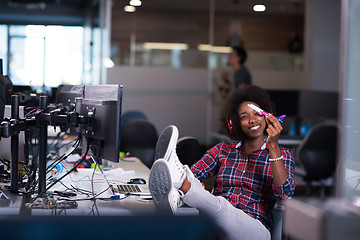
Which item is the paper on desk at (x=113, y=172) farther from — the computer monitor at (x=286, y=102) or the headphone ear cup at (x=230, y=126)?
the computer monitor at (x=286, y=102)

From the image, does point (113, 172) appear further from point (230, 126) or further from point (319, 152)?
point (319, 152)

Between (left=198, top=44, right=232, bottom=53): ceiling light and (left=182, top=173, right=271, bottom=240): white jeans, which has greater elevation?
(left=198, top=44, right=232, bottom=53): ceiling light

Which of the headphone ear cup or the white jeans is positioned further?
the headphone ear cup

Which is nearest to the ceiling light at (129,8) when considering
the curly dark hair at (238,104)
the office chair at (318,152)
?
the office chair at (318,152)

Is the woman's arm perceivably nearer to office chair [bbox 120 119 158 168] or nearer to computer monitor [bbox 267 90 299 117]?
office chair [bbox 120 119 158 168]

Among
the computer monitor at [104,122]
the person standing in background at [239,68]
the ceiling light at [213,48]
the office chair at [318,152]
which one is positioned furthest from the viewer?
the ceiling light at [213,48]

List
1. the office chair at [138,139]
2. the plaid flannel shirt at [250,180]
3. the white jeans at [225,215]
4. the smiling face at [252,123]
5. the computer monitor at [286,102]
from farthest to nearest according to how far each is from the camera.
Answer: the computer monitor at [286,102] → the office chair at [138,139] → the smiling face at [252,123] → the plaid flannel shirt at [250,180] → the white jeans at [225,215]

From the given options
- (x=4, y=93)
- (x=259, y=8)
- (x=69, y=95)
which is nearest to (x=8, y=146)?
(x=4, y=93)

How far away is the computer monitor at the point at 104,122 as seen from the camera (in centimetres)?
204

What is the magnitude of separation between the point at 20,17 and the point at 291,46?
7106 millimetres

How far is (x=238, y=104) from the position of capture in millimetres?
3002

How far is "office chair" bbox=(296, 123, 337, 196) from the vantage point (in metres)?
5.32

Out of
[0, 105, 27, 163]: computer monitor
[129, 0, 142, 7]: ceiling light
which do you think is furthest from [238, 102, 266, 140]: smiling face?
[129, 0, 142, 7]: ceiling light

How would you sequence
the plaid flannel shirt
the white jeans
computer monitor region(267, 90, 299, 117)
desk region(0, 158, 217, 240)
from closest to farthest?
desk region(0, 158, 217, 240), the white jeans, the plaid flannel shirt, computer monitor region(267, 90, 299, 117)
